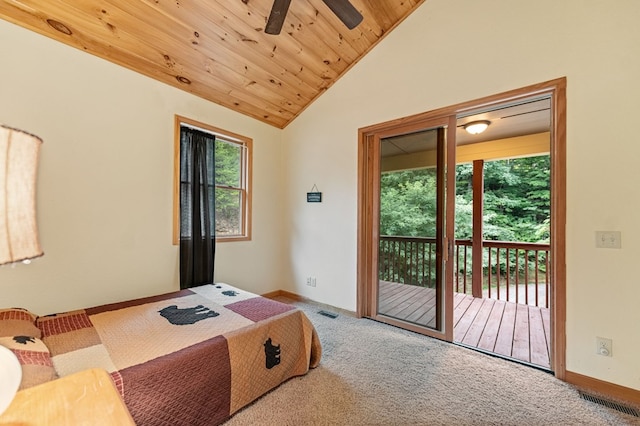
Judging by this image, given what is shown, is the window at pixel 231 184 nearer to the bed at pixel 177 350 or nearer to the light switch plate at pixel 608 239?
the bed at pixel 177 350

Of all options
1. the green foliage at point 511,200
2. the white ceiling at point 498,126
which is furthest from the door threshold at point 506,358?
the green foliage at point 511,200

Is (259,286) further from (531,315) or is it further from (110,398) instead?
(531,315)

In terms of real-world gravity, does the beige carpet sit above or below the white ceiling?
below

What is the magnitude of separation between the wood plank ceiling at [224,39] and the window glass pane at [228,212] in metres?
1.08

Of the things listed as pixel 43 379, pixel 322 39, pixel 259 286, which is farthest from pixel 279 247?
pixel 43 379

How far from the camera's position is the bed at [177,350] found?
1.26 m

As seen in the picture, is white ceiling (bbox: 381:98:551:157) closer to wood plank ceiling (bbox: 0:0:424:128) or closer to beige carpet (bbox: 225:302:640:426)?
wood plank ceiling (bbox: 0:0:424:128)

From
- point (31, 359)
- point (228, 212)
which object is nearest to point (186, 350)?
point (31, 359)

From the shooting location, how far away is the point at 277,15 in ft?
5.79

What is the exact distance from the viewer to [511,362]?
7.22 feet

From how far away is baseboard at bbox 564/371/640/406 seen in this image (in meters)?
1.73

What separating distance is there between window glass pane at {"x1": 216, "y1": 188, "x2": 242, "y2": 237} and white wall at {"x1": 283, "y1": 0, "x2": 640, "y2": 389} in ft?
4.91

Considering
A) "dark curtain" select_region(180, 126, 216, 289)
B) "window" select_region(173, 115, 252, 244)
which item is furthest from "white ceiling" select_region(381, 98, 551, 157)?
"dark curtain" select_region(180, 126, 216, 289)

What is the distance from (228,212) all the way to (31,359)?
233cm
